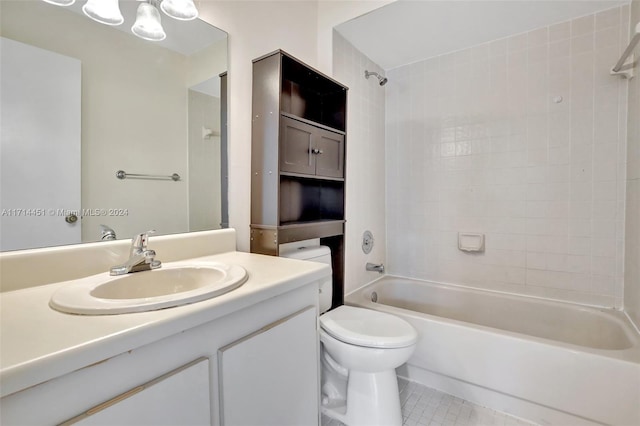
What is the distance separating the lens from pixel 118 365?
20.2 inches

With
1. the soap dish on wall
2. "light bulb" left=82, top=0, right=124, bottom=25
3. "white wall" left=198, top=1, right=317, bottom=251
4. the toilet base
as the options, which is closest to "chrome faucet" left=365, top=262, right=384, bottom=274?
the soap dish on wall

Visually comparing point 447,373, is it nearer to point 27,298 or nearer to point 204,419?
point 204,419

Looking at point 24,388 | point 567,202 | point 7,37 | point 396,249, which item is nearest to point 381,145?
point 396,249

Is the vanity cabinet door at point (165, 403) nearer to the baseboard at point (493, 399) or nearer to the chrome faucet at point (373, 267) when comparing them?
the baseboard at point (493, 399)

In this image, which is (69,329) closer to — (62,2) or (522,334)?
(62,2)

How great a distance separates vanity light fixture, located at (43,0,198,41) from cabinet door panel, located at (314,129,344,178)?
0.77 meters

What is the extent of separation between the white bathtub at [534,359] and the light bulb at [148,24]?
170cm

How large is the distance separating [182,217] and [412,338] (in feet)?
3.69

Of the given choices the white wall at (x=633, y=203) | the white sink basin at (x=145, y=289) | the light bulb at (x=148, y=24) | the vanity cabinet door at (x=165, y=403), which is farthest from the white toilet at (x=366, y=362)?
the white wall at (x=633, y=203)

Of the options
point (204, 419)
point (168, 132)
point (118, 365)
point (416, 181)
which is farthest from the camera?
point (416, 181)

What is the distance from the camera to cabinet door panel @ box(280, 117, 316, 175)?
137 cm

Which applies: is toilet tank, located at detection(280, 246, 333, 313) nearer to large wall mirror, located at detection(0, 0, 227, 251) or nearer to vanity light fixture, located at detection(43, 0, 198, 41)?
large wall mirror, located at detection(0, 0, 227, 251)

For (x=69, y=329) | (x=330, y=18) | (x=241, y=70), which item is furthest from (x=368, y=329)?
(x=330, y=18)

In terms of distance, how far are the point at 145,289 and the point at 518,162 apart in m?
2.35
